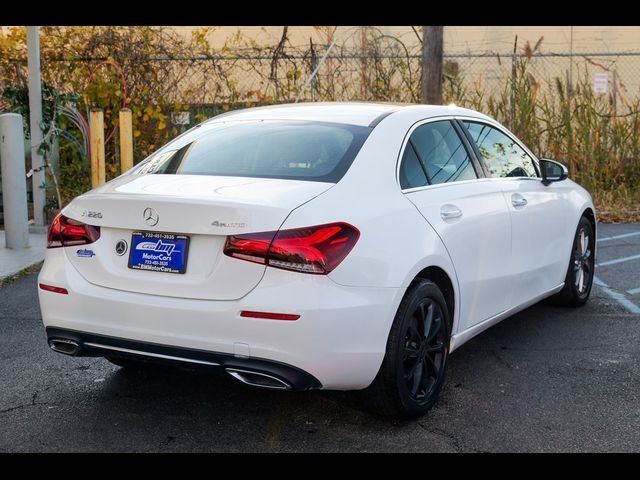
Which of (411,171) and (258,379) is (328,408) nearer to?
(258,379)

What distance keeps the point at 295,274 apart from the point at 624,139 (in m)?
10.3

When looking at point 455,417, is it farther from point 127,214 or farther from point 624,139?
point 624,139

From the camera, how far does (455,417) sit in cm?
421

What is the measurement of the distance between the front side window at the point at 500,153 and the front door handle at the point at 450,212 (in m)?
0.83

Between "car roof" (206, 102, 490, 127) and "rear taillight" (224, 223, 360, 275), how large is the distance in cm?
105

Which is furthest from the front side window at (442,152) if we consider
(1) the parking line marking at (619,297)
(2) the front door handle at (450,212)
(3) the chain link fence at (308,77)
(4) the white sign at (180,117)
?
(4) the white sign at (180,117)

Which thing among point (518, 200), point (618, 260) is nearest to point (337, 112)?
point (518, 200)

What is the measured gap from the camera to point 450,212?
4.43 meters

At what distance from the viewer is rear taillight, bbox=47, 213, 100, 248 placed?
12.9ft

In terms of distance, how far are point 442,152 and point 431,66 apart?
7.51 meters

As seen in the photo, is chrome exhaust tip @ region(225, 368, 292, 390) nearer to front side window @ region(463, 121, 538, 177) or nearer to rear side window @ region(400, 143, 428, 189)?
rear side window @ region(400, 143, 428, 189)

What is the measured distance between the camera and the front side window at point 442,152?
15.0ft

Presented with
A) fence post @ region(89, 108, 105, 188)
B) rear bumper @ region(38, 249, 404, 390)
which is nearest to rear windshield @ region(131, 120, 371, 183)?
rear bumper @ region(38, 249, 404, 390)
